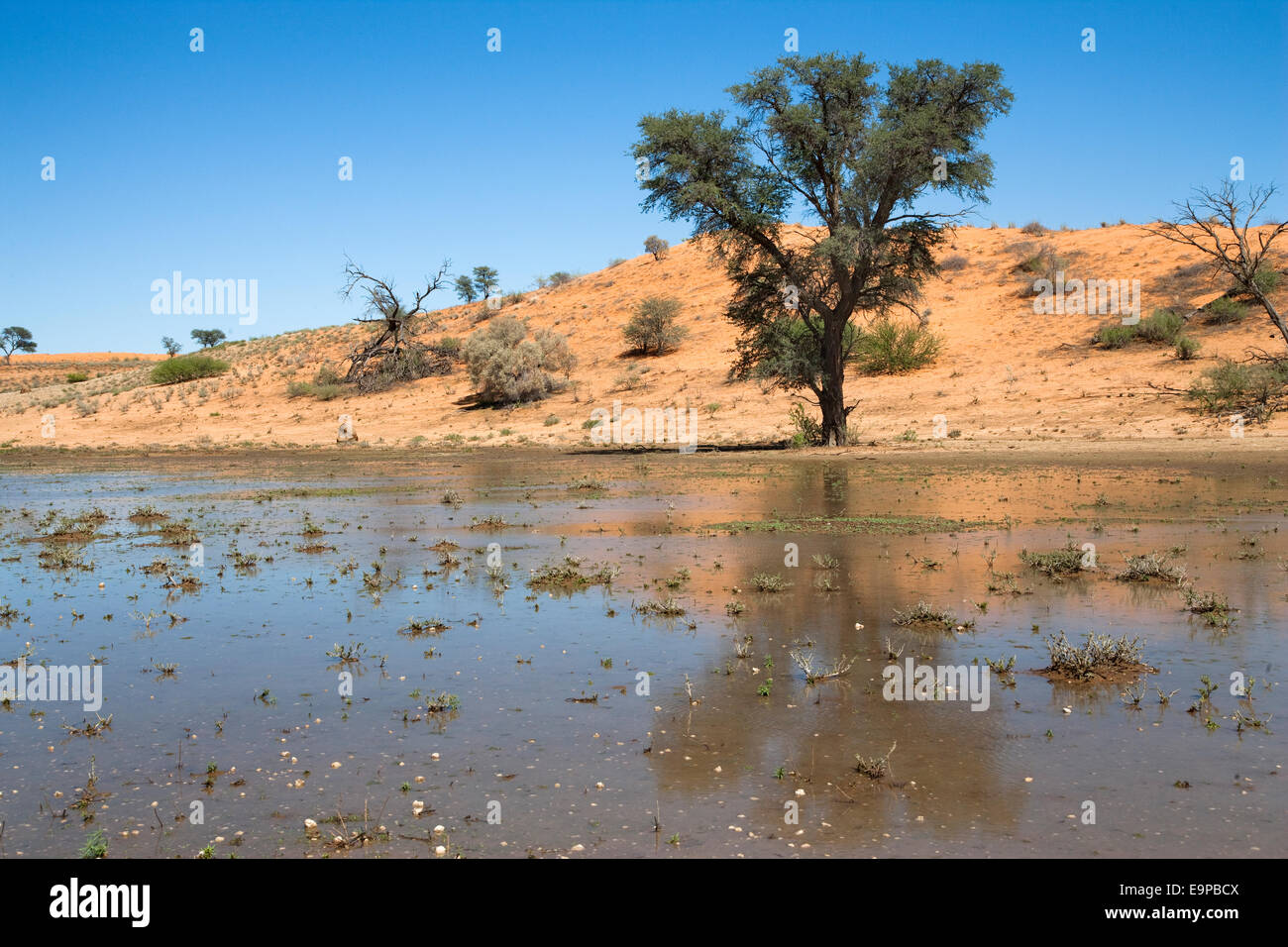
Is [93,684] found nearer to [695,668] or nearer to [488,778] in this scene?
[488,778]

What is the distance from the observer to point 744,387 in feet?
130

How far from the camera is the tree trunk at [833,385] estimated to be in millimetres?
28406

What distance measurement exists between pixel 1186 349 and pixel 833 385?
504 inches

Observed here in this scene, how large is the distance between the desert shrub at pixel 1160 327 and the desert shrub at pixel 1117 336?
0.94 feet

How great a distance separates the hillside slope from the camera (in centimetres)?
3169

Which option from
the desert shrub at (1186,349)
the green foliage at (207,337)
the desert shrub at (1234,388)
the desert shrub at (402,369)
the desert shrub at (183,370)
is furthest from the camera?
the green foliage at (207,337)

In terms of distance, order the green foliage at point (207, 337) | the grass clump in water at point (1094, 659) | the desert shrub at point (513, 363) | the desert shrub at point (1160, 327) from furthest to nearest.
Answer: the green foliage at point (207, 337) → the desert shrub at point (513, 363) → the desert shrub at point (1160, 327) → the grass clump in water at point (1094, 659)

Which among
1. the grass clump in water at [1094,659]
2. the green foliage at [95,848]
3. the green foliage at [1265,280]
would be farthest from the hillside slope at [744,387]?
the green foliage at [95,848]

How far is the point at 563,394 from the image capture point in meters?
44.1

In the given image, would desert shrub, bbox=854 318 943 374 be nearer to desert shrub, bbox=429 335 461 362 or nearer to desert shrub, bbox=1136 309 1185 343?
desert shrub, bbox=1136 309 1185 343

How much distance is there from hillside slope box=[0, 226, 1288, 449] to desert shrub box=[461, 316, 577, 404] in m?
1.06

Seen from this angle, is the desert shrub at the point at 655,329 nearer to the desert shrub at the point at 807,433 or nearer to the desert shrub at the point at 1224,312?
the desert shrub at the point at 807,433

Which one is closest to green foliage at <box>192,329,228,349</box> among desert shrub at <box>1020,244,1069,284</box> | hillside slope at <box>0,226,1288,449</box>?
hillside slope at <box>0,226,1288,449</box>

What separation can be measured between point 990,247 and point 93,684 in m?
55.0
